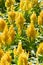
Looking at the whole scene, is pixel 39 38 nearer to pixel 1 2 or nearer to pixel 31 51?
pixel 31 51

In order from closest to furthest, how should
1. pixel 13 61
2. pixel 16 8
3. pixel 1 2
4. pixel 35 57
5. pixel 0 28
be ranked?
pixel 13 61 < pixel 35 57 < pixel 0 28 < pixel 16 8 < pixel 1 2

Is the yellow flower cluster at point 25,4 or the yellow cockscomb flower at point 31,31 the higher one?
the yellow flower cluster at point 25,4

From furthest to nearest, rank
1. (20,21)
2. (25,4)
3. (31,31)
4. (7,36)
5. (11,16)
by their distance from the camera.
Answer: (25,4), (11,16), (20,21), (31,31), (7,36)

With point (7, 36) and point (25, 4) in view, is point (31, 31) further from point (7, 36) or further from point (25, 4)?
point (25, 4)

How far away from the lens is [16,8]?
6645 mm

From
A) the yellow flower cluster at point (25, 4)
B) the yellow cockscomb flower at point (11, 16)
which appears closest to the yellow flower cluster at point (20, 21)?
the yellow cockscomb flower at point (11, 16)

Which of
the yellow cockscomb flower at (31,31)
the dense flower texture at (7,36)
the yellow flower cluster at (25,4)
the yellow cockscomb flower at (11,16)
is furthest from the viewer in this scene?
the yellow flower cluster at (25,4)

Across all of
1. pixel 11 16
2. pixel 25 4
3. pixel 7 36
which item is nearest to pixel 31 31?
pixel 7 36

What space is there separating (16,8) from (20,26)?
1.63 meters

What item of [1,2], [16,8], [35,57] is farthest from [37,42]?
[1,2]

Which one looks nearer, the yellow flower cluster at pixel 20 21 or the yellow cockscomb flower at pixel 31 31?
the yellow cockscomb flower at pixel 31 31

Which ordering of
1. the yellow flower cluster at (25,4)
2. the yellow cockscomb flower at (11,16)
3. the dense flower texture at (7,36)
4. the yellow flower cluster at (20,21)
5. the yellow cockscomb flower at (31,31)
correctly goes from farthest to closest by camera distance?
the yellow flower cluster at (25,4) → the yellow cockscomb flower at (11,16) → the yellow flower cluster at (20,21) → the yellow cockscomb flower at (31,31) → the dense flower texture at (7,36)

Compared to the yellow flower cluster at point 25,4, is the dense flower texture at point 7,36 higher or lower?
lower

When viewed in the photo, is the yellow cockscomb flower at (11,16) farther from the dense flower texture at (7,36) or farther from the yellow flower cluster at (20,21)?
the dense flower texture at (7,36)
